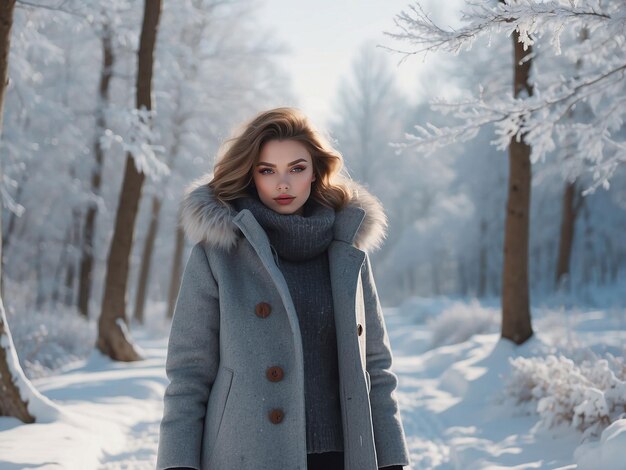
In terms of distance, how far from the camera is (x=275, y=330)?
2.22m

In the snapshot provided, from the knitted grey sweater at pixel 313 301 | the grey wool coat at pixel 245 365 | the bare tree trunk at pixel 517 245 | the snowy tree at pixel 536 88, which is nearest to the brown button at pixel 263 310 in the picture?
the grey wool coat at pixel 245 365

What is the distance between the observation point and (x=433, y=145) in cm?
546

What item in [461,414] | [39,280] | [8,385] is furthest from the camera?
[39,280]

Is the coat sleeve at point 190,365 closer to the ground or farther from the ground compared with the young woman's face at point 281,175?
closer to the ground

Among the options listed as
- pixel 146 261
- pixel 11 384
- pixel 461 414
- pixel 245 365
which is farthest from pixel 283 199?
pixel 146 261

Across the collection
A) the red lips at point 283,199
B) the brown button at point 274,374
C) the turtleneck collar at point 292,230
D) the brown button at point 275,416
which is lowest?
the brown button at point 275,416

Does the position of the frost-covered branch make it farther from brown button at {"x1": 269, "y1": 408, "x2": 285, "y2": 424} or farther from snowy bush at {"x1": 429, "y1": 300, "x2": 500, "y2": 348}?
snowy bush at {"x1": 429, "y1": 300, "x2": 500, "y2": 348}

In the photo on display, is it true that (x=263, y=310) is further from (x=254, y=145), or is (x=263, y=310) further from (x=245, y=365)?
(x=254, y=145)

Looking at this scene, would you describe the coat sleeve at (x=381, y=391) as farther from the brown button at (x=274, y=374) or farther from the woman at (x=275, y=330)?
the brown button at (x=274, y=374)

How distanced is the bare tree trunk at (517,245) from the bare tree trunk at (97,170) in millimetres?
7913

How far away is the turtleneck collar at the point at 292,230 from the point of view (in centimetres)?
236

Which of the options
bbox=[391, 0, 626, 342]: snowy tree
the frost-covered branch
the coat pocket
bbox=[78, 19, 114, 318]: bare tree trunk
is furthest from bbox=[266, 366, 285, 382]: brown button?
bbox=[78, 19, 114, 318]: bare tree trunk

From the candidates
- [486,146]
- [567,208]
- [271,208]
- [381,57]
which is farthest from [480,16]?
[381,57]

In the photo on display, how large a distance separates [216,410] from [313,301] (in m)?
0.50
